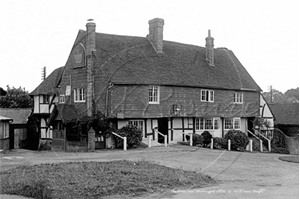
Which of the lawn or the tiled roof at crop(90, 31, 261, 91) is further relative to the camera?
the tiled roof at crop(90, 31, 261, 91)

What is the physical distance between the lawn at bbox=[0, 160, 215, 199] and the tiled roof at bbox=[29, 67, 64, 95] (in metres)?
20.8

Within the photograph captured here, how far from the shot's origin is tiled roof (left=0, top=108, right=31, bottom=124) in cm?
3969

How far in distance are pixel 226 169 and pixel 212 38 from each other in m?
21.0

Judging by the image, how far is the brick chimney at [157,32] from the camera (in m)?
34.1

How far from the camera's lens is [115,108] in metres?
29.3

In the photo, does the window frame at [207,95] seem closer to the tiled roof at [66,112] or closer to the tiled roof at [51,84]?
the tiled roof at [66,112]

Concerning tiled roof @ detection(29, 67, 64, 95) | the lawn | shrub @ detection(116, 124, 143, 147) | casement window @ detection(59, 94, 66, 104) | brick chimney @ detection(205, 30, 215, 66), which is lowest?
the lawn

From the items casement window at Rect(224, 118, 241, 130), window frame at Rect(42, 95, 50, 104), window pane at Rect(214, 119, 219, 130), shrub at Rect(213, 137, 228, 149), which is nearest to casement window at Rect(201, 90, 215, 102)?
window pane at Rect(214, 119, 219, 130)

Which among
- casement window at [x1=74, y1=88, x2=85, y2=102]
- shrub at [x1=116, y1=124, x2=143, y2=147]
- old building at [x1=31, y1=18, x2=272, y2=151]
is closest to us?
shrub at [x1=116, y1=124, x2=143, y2=147]

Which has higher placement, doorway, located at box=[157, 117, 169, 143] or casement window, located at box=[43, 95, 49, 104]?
casement window, located at box=[43, 95, 49, 104]

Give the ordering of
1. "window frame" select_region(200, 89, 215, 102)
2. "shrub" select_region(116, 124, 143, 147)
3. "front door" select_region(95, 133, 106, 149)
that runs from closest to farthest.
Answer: "shrub" select_region(116, 124, 143, 147), "front door" select_region(95, 133, 106, 149), "window frame" select_region(200, 89, 215, 102)

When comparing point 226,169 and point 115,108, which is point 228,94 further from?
point 226,169

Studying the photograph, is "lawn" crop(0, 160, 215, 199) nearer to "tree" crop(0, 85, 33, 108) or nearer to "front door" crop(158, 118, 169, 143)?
"front door" crop(158, 118, 169, 143)

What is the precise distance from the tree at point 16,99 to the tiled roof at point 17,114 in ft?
42.6
